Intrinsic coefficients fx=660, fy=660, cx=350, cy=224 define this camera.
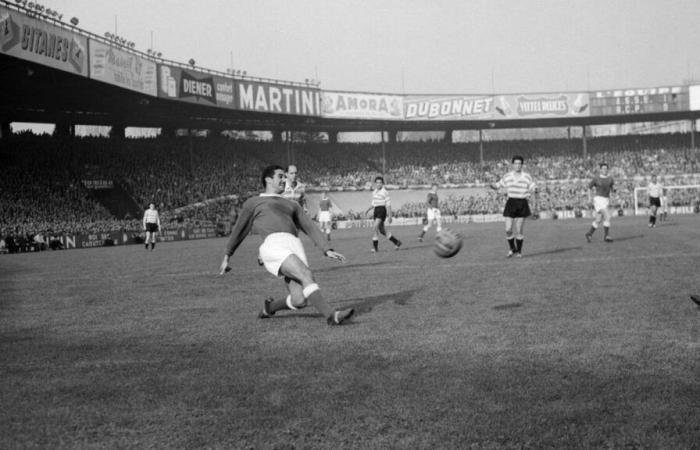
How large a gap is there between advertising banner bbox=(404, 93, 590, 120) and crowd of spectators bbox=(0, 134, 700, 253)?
4.21m

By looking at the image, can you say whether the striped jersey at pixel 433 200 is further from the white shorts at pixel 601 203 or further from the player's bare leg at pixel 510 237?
the player's bare leg at pixel 510 237

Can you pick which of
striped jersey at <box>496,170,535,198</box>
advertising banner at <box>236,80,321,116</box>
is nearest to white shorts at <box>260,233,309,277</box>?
striped jersey at <box>496,170,535,198</box>

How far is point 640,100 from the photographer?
206 ft

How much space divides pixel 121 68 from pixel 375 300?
32.1 m

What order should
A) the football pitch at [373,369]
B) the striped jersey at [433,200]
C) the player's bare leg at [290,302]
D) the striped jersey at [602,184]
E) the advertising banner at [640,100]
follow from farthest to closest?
the advertising banner at [640,100] → the striped jersey at [433,200] → the striped jersey at [602,184] → the player's bare leg at [290,302] → the football pitch at [373,369]

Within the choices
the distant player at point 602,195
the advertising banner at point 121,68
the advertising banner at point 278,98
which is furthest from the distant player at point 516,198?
the advertising banner at point 278,98

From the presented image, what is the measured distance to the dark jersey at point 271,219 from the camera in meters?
7.33

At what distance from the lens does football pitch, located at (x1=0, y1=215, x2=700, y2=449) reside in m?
3.51

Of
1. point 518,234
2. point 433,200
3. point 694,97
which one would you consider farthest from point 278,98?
point 518,234

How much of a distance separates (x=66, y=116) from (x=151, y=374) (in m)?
47.9

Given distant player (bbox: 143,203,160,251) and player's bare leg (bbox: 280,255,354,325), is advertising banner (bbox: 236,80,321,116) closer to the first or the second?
distant player (bbox: 143,203,160,251)

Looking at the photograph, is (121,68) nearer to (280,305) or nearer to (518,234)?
(518,234)

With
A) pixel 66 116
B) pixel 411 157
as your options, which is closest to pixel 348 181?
pixel 411 157

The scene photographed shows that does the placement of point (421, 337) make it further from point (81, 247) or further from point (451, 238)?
point (81, 247)
